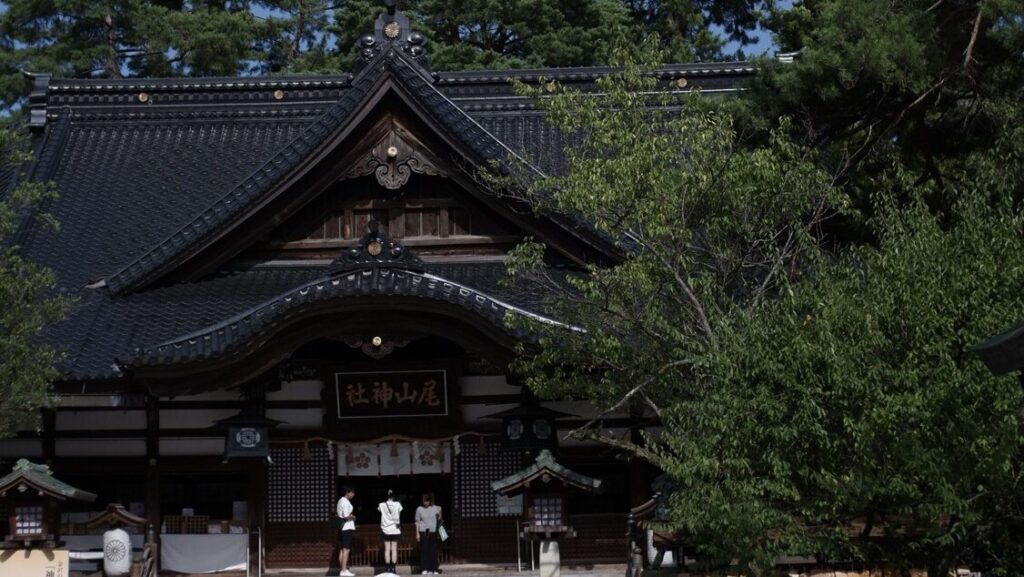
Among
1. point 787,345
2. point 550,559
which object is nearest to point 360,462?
point 550,559

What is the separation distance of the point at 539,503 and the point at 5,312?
263 inches

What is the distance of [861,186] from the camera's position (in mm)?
17609

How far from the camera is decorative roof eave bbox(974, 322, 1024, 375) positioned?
7996mm

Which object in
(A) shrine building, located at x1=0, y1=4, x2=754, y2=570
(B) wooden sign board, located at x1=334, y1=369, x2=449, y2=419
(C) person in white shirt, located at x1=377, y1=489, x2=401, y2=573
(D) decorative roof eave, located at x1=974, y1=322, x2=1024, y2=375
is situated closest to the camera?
(D) decorative roof eave, located at x1=974, y1=322, x2=1024, y2=375

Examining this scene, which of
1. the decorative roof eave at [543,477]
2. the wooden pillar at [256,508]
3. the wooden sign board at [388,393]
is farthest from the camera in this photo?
the wooden sign board at [388,393]

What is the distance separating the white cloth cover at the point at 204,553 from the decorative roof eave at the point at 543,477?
3.46 metres

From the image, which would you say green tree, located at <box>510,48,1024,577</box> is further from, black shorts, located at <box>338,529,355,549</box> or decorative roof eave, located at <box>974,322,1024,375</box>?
black shorts, located at <box>338,529,355,549</box>

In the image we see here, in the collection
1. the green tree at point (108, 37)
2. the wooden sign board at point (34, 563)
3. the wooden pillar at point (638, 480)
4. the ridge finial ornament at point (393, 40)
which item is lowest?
the wooden sign board at point (34, 563)

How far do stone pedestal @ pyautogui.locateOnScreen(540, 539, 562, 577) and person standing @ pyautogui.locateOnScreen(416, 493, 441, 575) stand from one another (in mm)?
1503

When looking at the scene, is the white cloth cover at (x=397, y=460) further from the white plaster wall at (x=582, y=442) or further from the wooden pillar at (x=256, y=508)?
the white plaster wall at (x=582, y=442)

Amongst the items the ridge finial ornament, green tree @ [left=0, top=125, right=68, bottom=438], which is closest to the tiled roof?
the ridge finial ornament

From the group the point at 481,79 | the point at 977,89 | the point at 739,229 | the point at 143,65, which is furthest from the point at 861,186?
the point at 143,65

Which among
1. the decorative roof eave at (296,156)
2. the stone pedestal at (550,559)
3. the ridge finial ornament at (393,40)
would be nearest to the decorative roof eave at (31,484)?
the decorative roof eave at (296,156)

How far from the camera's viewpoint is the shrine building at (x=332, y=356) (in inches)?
700
